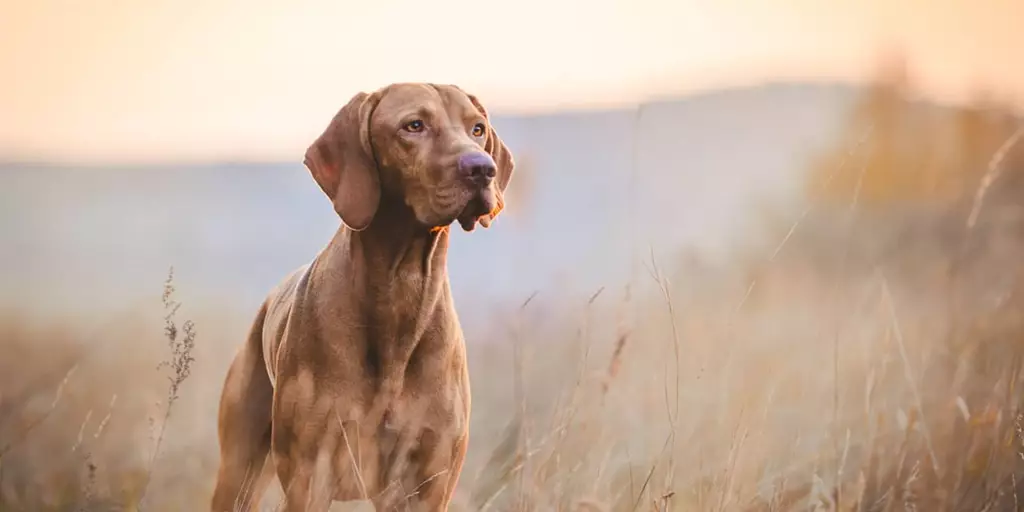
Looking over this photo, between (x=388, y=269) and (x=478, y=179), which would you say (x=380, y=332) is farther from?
(x=478, y=179)

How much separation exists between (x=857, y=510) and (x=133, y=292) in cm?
256

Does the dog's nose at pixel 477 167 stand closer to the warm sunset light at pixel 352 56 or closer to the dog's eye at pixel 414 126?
the dog's eye at pixel 414 126

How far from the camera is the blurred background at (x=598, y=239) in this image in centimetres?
343

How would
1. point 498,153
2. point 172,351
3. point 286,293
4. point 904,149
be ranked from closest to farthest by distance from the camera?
point 498,153 < point 286,293 < point 172,351 < point 904,149

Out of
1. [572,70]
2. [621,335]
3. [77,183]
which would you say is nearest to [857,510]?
[621,335]

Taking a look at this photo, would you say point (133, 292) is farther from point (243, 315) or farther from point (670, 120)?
point (670, 120)

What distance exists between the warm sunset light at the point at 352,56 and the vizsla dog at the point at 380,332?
0.76 m

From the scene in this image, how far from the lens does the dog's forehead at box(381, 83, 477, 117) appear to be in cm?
276

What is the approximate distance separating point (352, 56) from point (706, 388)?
5.55 feet

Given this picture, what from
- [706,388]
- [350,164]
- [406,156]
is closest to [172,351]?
[350,164]

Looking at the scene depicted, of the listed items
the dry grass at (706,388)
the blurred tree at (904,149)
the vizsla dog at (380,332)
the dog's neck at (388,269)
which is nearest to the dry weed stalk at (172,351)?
the dry grass at (706,388)

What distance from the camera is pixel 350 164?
274 cm

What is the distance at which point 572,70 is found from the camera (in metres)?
3.70

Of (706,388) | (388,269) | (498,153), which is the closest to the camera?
(388,269)
